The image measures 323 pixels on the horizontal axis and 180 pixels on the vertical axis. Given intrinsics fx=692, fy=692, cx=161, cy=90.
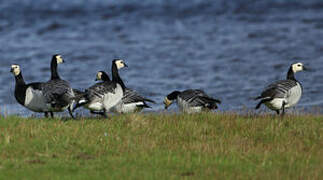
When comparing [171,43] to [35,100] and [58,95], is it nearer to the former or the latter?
[35,100]

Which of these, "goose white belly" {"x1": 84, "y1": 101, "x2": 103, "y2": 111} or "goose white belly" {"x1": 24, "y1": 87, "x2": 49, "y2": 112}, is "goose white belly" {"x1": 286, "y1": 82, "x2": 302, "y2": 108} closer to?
"goose white belly" {"x1": 84, "y1": 101, "x2": 103, "y2": 111}

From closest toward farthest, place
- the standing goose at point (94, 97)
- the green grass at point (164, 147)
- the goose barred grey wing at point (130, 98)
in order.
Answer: the green grass at point (164, 147), the standing goose at point (94, 97), the goose barred grey wing at point (130, 98)

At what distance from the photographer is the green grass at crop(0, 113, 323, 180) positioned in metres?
11.5

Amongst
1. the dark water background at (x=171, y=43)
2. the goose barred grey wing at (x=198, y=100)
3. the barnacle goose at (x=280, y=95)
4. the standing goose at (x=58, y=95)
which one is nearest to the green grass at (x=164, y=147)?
the barnacle goose at (x=280, y=95)

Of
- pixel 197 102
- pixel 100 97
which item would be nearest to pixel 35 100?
pixel 100 97

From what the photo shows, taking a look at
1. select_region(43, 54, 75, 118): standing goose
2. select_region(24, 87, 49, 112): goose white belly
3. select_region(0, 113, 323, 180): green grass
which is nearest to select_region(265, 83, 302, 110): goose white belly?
select_region(0, 113, 323, 180): green grass

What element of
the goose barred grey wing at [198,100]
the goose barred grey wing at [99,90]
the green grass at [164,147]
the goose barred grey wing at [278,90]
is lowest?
the green grass at [164,147]

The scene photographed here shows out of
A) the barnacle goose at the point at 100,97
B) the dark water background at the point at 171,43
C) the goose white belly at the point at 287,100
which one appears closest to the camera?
the barnacle goose at the point at 100,97

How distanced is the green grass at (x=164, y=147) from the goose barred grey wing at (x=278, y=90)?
57 centimetres

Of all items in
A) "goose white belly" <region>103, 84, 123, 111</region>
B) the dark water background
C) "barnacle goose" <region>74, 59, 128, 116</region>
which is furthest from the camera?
the dark water background

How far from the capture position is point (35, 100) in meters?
16.8

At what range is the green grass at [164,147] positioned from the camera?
37.8 feet

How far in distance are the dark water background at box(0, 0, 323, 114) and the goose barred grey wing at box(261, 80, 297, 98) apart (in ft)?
25.1

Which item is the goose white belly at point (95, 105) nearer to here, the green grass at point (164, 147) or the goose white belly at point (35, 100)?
the green grass at point (164, 147)
